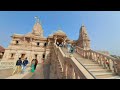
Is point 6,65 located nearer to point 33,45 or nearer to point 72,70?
point 33,45

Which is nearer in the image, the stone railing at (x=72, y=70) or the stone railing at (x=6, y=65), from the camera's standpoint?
the stone railing at (x=72, y=70)

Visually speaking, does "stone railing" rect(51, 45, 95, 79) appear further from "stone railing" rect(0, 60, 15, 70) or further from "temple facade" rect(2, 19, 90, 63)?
"temple facade" rect(2, 19, 90, 63)

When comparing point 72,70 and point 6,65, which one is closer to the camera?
point 72,70

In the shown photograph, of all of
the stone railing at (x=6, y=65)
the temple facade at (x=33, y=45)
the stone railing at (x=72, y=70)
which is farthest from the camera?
the temple facade at (x=33, y=45)

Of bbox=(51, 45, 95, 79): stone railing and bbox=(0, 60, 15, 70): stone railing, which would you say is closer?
bbox=(51, 45, 95, 79): stone railing

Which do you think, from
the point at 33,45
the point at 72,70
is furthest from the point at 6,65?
the point at 72,70

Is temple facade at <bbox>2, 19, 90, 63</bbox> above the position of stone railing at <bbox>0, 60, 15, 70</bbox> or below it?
above

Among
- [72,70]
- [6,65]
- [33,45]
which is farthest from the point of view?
[33,45]

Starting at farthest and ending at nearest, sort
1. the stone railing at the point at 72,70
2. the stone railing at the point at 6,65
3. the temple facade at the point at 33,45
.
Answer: the temple facade at the point at 33,45 < the stone railing at the point at 6,65 < the stone railing at the point at 72,70

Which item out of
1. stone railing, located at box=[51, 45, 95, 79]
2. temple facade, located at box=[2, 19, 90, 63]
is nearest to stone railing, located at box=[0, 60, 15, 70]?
temple facade, located at box=[2, 19, 90, 63]

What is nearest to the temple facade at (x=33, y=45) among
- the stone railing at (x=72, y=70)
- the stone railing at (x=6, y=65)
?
the stone railing at (x=6, y=65)

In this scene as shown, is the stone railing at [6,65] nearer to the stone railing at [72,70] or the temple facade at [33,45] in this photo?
the temple facade at [33,45]
